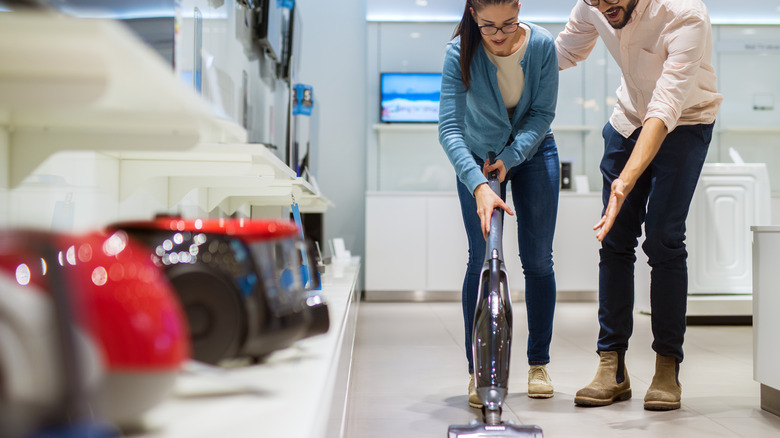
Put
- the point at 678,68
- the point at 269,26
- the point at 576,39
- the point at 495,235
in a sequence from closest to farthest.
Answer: the point at 495,235
the point at 678,68
the point at 576,39
the point at 269,26

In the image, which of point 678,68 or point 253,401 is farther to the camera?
point 678,68

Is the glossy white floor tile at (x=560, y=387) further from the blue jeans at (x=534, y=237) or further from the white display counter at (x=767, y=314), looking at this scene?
the blue jeans at (x=534, y=237)

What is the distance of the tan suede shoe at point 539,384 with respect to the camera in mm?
1883

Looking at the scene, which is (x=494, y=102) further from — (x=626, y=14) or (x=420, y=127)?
(x=420, y=127)

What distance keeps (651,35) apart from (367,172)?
161 inches

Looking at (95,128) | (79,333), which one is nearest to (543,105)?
(95,128)

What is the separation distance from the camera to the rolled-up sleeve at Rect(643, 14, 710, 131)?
164 cm

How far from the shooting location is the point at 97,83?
1.58 ft

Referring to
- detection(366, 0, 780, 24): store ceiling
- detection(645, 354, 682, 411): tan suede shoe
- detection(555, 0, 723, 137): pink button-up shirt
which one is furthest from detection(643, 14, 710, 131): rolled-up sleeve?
detection(366, 0, 780, 24): store ceiling

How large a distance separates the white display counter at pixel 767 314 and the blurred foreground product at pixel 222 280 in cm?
154

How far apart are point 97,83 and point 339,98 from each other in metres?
5.54

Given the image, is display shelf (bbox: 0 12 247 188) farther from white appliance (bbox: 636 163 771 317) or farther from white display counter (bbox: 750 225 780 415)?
white appliance (bbox: 636 163 771 317)

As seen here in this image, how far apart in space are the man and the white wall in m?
4.06

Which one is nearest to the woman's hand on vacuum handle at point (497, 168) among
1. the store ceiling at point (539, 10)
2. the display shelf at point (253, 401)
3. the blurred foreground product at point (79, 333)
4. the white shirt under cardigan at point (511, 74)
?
the white shirt under cardigan at point (511, 74)
